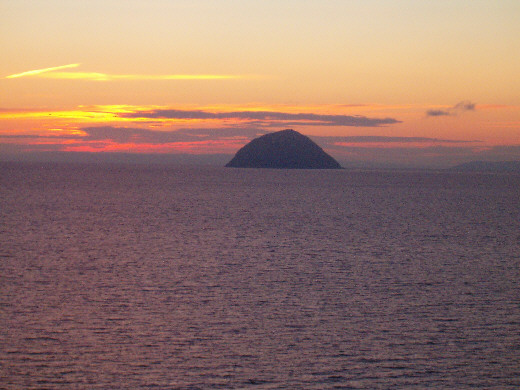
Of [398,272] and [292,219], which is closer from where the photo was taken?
[398,272]

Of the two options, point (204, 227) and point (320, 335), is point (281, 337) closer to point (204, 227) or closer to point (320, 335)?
point (320, 335)

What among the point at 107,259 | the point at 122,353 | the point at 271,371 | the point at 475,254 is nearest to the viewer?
the point at 271,371

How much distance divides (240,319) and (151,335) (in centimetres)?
287

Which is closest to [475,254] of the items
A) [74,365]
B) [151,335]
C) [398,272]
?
[398,272]

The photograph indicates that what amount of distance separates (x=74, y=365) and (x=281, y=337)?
5.24m

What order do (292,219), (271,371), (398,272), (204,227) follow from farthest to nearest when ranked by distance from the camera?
1. (292,219)
2. (204,227)
3. (398,272)
4. (271,371)

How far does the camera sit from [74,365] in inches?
551

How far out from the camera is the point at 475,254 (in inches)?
1293

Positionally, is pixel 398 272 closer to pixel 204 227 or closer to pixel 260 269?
pixel 260 269

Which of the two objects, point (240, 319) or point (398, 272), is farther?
point (398, 272)

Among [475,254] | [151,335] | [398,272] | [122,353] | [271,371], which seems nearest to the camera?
[271,371]

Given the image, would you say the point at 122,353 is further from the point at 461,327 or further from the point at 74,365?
the point at 461,327

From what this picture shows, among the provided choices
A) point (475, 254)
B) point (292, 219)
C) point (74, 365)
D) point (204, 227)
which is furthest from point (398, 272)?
point (292, 219)

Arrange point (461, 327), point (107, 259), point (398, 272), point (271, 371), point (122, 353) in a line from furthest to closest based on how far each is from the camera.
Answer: point (107, 259) < point (398, 272) < point (461, 327) < point (122, 353) < point (271, 371)
